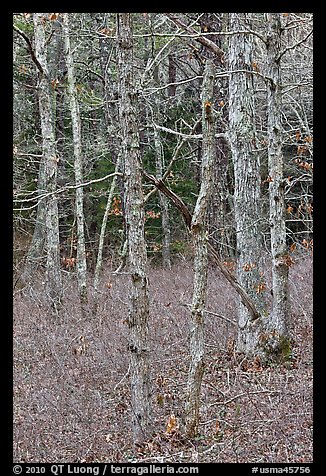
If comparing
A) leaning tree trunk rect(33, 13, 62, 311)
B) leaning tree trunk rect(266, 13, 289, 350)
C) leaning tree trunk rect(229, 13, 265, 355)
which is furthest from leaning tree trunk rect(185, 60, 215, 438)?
leaning tree trunk rect(33, 13, 62, 311)

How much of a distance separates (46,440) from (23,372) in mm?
2996

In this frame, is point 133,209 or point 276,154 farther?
point 276,154

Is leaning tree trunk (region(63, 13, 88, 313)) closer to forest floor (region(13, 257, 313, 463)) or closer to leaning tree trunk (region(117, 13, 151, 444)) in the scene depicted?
forest floor (region(13, 257, 313, 463))

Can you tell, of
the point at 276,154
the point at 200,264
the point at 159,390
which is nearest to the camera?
the point at 200,264

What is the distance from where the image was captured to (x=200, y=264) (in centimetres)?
Answer: 623

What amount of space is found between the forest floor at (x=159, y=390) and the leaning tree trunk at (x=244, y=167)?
1134 millimetres

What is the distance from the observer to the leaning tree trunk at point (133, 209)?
6.29 metres

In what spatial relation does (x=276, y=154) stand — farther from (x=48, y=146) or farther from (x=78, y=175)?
(x=48, y=146)

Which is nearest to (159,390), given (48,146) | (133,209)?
(133,209)

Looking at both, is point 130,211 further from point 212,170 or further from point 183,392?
point 183,392

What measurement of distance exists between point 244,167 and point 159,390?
3837 millimetres

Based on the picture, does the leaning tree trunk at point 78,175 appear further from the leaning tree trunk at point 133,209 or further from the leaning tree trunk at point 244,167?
the leaning tree trunk at point 133,209

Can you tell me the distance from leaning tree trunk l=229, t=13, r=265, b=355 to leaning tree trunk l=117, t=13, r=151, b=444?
129 inches
